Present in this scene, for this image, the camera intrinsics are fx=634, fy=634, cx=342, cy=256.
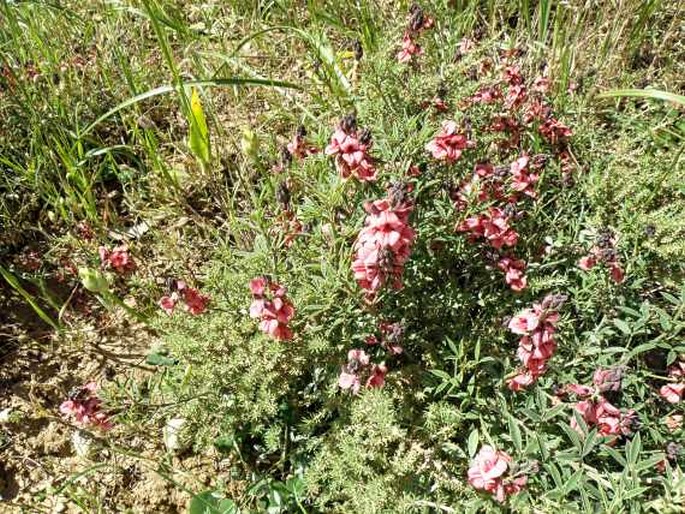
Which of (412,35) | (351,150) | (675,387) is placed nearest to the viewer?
(351,150)

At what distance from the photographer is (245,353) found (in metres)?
1.97

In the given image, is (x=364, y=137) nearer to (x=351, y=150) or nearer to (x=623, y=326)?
(x=351, y=150)

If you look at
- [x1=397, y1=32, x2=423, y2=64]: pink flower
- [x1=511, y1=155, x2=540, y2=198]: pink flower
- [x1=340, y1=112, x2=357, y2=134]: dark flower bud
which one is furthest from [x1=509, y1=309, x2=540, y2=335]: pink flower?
[x1=397, y1=32, x2=423, y2=64]: pink flower

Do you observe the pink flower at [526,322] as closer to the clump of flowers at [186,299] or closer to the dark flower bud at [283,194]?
the dark flower bud at [283,194]

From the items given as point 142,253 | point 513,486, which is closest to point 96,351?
point 142,253

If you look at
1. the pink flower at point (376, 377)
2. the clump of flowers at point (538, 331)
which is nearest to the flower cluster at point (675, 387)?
the clump of flowers at point (538, 331)

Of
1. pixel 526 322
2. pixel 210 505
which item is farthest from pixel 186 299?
pixel 526 322

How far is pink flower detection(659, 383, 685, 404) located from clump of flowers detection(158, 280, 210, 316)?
139cm

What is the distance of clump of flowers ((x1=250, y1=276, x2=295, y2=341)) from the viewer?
168 centimetres

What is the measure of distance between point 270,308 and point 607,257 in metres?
0.96

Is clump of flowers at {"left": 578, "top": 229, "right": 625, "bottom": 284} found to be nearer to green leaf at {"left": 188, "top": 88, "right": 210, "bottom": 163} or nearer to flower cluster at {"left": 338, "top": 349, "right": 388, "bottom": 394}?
flower cluster at {"left": 338, "top": 349, "right": 388, "bottom": 394}

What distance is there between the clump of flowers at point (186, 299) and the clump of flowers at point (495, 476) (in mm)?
939

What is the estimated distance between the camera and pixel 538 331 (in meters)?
1.61

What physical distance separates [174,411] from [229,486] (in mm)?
316
